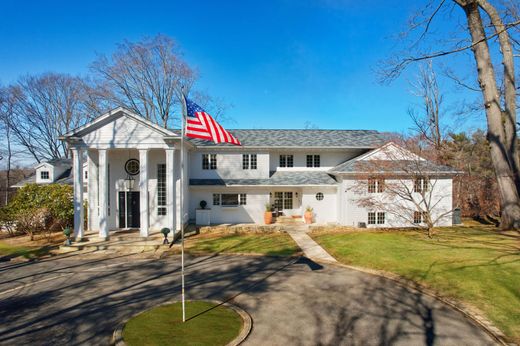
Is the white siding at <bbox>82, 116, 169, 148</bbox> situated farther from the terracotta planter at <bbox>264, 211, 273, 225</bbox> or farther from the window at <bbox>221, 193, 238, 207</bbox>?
the terracotta planter at <bbox>264, 211, 273, 225</bbox>

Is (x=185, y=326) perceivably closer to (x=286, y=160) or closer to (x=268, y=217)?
(x=268, y=217)

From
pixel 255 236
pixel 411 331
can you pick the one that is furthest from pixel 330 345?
pixel 255 236

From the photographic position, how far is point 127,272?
1070cm

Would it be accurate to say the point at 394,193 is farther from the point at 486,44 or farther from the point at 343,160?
the point at 486,44

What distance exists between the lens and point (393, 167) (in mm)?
17562

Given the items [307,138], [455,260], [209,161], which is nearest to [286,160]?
[307,138]

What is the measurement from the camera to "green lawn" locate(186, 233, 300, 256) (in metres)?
13.7

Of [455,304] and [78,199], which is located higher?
[78,199]

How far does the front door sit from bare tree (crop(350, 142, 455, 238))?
13.9m

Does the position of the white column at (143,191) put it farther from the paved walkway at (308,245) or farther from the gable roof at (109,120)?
the paved walkway at (308,245)

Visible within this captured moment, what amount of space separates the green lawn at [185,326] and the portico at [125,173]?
8746 mm

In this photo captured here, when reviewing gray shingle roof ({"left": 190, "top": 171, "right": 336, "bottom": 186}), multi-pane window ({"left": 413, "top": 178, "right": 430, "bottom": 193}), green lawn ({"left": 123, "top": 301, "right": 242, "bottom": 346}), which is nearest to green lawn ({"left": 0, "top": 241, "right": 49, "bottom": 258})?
gray shingle roof ({"left": 190, "top": 171, "right": 336, "bottom": 186})

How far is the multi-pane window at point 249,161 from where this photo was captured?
20.9m

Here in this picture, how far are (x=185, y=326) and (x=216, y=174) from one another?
14.7 metres
